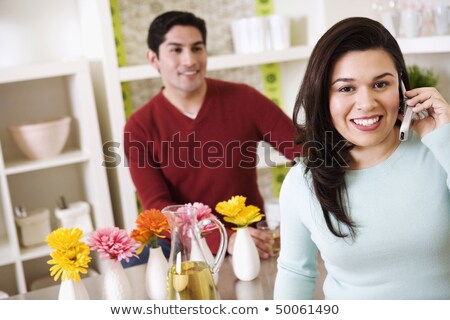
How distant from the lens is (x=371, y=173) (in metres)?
1.22

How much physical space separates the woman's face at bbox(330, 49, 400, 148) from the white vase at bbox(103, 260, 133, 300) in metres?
0.65

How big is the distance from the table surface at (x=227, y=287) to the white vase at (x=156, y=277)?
4 centimetres

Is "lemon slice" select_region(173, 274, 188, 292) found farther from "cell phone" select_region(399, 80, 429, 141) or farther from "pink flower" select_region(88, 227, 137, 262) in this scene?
"cell phone" select_region(399, 80, 429, 141)

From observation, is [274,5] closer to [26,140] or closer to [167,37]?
[167,37]

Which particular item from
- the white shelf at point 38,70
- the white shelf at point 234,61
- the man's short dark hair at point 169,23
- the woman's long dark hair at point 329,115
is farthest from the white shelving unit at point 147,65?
the woman's long dark hair at point 329,115

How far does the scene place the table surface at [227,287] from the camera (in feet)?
4.84

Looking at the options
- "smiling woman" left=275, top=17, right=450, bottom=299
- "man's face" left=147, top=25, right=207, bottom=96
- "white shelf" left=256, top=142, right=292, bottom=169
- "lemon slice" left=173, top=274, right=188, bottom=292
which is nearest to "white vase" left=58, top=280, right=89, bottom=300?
"lemon slice" left=173, top=274, right=188, bottom=292

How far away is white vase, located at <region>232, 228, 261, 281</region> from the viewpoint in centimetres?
154

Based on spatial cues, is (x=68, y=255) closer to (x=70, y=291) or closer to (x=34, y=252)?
(x=70, y=291)

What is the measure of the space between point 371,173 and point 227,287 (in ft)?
1.69

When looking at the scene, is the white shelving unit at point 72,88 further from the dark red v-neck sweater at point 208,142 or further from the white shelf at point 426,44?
the dark red v-neck sweater at point 208,142
